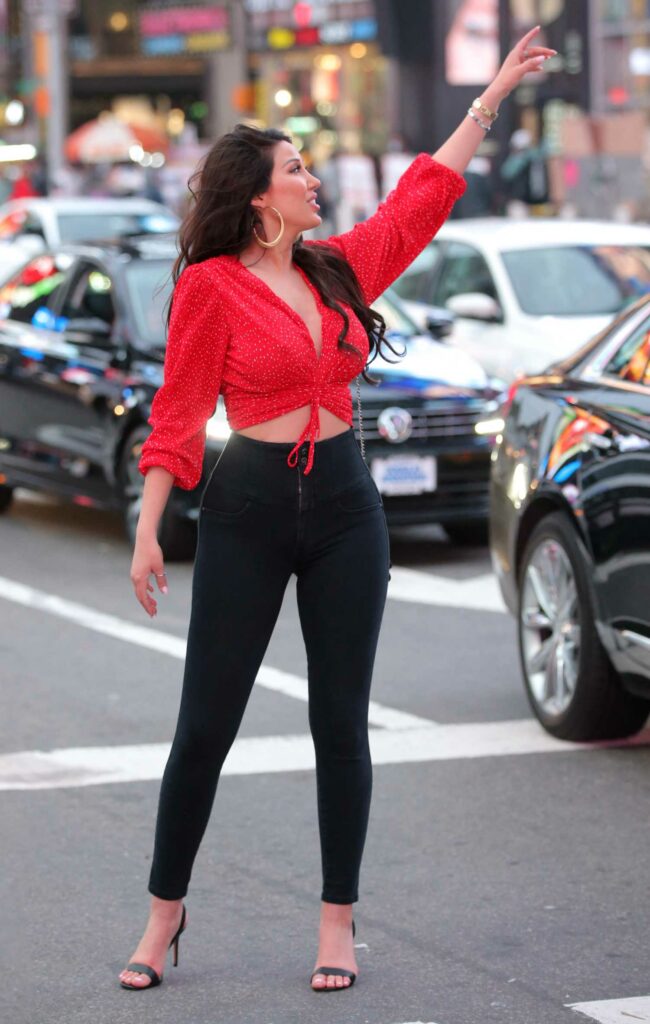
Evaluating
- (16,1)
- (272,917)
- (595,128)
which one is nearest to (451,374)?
(272,917)

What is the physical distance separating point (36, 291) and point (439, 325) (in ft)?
8.06

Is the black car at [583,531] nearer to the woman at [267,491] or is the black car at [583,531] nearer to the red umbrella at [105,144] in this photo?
the woman at [267,491]

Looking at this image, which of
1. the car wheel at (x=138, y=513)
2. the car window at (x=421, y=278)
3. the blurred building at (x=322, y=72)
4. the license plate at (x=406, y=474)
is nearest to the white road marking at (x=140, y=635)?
the car wheel at (x=138, y=513)

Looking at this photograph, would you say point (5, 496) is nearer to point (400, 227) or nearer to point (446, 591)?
point (446, 591)

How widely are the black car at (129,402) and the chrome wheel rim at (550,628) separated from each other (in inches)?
121

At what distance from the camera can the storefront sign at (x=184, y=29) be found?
→ 45.5m

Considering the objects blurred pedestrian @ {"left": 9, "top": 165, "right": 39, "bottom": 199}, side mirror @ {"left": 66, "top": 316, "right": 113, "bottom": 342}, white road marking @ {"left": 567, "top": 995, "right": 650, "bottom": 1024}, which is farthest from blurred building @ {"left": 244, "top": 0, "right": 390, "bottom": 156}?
white road marking @ {"left": 567, "top": 995, "right": 650, "bottom": 1024}

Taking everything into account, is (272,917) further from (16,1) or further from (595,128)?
(16,1)

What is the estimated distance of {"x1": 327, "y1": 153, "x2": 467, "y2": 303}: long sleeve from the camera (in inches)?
179

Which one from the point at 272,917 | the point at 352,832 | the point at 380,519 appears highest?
the point at 380,519

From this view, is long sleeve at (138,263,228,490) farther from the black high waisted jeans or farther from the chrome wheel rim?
the chrome wheel rim

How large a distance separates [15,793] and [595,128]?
18696 millimetres

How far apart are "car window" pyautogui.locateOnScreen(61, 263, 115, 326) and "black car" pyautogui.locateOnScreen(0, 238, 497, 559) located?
0.03ft

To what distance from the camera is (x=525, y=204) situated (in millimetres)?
24578
